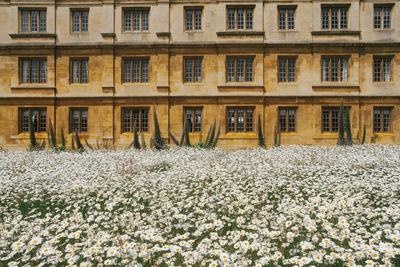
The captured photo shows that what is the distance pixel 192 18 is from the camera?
65.6 ft

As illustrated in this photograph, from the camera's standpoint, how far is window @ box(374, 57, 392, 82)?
19.8 m

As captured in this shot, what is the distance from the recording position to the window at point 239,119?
65.4 feet

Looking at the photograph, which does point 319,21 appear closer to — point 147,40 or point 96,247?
point 147,40

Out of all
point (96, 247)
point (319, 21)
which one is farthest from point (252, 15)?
point (96, 247)

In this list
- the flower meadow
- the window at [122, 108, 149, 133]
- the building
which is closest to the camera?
the flower meadow

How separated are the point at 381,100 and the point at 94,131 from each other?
21252 mm

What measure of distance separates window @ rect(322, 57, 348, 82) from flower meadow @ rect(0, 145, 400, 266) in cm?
1145

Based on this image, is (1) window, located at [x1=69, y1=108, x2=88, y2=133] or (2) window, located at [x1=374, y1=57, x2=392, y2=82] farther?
(1) window, located at [x1=69, y1=108, x2=88, y2=133]

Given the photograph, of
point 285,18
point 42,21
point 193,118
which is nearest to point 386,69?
point 285,18

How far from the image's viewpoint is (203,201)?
543cm

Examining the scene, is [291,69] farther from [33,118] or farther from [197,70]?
[33,118]

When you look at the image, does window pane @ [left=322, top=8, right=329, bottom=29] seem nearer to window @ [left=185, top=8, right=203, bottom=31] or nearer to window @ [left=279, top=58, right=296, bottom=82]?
window @ [left=279, top=58, right=296, bottom=82]

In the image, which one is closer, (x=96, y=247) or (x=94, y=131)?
(x=96, y=247)

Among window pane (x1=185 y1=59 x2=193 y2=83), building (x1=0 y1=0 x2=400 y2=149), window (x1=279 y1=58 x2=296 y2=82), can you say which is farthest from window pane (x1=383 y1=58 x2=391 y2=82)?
window pane (x1=185 y1=59 x2=193 y2=83)
